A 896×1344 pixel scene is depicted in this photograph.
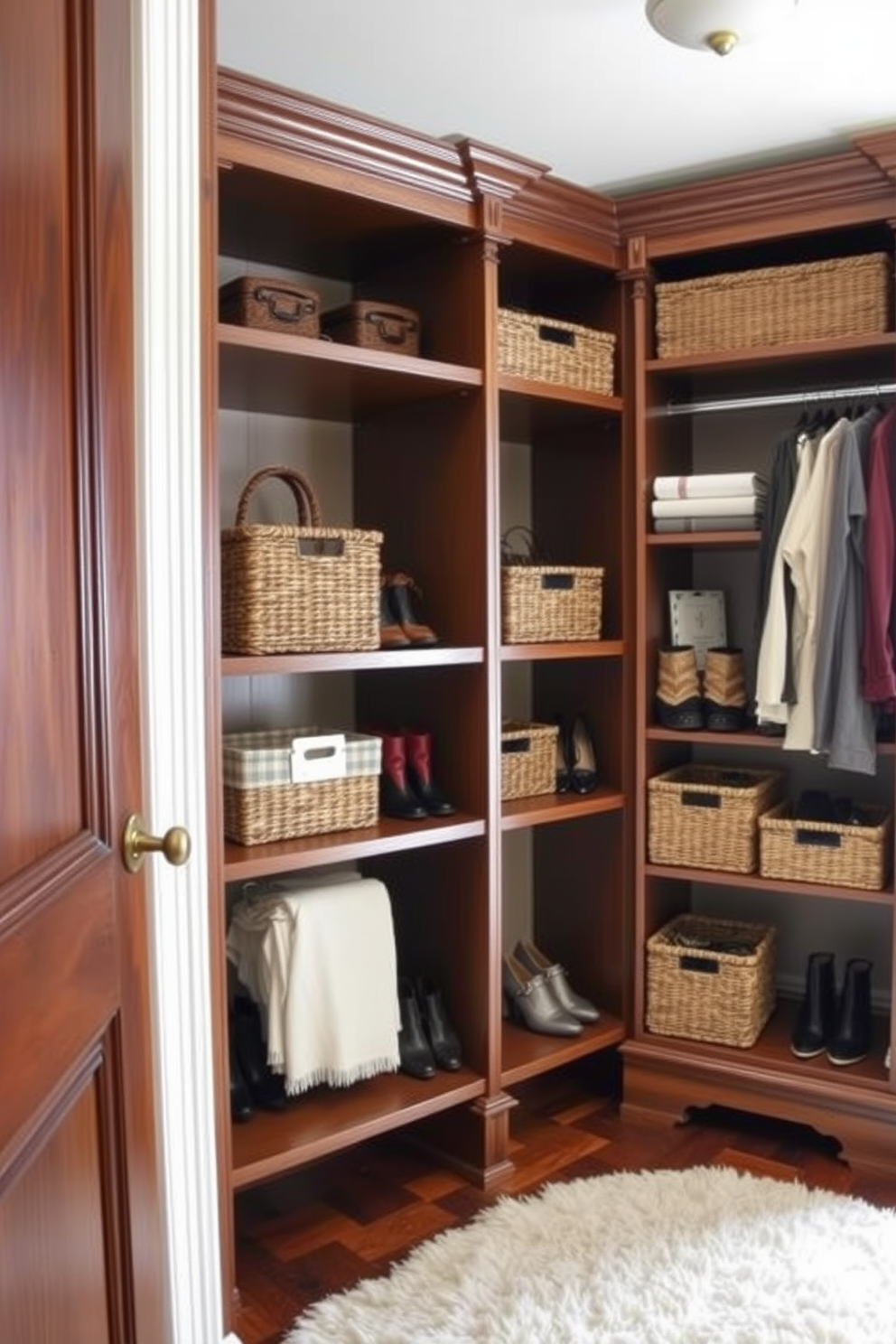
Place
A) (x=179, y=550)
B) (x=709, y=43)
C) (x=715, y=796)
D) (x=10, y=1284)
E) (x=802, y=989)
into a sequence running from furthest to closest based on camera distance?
(x=802, y=989)
(x=715, y=796)
(x=709, y=43)
(x=179, y=550)
(x=10, y=1284)

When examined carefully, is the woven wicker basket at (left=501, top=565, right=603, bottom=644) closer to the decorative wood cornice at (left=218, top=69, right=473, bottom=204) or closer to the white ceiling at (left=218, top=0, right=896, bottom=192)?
the decorative wood cornice at (left=218, top=69, right=473, bottom=204)

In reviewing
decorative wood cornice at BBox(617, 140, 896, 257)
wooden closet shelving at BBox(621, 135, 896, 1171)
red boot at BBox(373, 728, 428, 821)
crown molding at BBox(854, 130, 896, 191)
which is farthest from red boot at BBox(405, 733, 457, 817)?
crown molding at BBox(854, 130, 896, 191)

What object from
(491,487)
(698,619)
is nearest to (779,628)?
(698,619)

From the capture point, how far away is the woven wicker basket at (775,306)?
2516 millimetres

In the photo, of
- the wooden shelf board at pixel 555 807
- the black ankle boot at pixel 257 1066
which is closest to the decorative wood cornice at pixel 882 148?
the wooden shelf board at pixel 555 807

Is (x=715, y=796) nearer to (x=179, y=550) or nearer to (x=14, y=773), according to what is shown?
(x=179, y=550)

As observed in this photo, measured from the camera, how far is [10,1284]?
0.79 metres

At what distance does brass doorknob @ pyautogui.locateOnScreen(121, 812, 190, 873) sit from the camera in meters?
1.09

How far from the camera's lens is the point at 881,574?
239 centimetres

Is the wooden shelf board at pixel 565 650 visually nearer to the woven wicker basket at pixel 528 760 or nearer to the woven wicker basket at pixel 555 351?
the woven wicker basket at pixel 528 760

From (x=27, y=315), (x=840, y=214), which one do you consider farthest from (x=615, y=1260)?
(x=840, y=214)

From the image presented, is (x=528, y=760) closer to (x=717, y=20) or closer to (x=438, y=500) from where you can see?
(x=438, y=500)

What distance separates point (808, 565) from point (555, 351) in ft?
2.52

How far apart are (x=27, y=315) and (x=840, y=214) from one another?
216 centimetres
